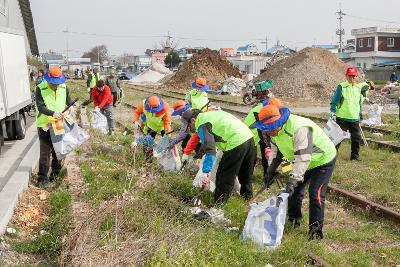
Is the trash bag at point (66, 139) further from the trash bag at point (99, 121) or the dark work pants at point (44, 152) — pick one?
the trash bag at point (99, 121)

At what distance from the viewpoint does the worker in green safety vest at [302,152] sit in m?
5.04

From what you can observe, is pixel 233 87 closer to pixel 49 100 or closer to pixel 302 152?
pixel 49 100

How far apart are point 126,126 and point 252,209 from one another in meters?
10.5

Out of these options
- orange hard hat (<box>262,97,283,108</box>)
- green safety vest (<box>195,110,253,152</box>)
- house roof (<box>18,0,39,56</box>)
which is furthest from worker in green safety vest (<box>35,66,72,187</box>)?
house roof (<box>18,0,39,56</box>)

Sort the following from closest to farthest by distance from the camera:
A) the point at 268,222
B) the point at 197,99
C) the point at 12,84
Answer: the point at 268,222 < the point at 197,99 < the point at 12,84

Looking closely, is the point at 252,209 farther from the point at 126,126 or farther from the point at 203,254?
the point at 126,126

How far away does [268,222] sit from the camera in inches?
203

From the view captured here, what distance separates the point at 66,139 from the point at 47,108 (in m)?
0.56

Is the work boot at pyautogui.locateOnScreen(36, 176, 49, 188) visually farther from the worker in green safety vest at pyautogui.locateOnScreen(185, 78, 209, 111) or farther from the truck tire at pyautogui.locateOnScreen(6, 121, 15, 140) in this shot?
the truck tire at pyautogui.locateOnScreen(6, 121, 15, 140)

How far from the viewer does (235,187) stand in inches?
280

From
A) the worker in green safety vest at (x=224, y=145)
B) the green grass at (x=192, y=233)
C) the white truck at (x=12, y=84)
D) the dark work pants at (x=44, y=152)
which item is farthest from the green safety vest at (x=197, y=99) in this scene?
the white truck at (x=12, y=84)

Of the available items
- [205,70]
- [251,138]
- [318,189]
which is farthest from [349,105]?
[205,70]

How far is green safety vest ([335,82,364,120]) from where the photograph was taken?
948cm

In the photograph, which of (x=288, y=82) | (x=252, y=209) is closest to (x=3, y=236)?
(x=252, y=209)
